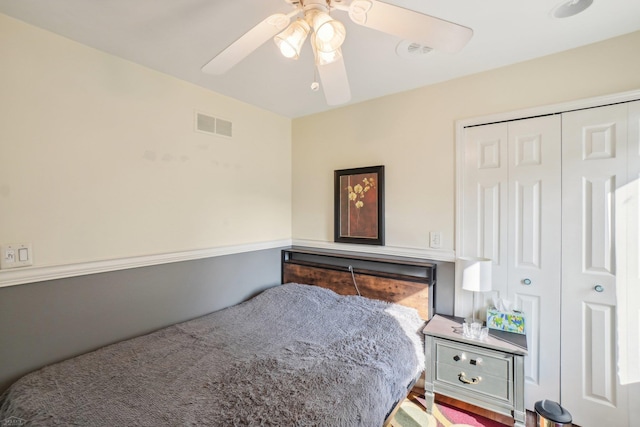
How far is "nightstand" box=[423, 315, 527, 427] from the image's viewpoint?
1732 millimetres

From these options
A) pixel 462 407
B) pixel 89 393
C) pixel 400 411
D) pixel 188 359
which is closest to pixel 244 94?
pixel 188 359

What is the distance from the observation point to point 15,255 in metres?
1.53

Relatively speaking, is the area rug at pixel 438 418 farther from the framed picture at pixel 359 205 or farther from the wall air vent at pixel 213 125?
the wall air vent at pixel 213 125

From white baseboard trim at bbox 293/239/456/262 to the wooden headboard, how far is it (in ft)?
0.16

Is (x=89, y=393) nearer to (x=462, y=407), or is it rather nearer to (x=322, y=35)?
(x=322, y=35)

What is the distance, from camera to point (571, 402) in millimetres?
1836

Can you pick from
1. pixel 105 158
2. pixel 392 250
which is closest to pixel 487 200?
pixel 392 250

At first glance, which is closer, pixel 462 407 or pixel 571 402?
pixel 571 402

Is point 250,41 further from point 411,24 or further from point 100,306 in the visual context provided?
point 100,306

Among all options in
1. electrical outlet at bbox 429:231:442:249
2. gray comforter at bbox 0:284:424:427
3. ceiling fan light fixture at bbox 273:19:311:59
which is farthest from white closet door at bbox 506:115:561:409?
ceiling fan light fixture at bbox 273:19:311:59

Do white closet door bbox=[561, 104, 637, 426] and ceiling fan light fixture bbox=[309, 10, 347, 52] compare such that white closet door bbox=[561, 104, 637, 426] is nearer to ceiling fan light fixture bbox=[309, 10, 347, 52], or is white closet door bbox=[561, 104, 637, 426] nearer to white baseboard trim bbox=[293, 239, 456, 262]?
white baseboard trim bbox=[293, 239, 456, 262]

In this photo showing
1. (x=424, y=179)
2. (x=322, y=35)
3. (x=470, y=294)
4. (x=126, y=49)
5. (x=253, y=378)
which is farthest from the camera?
(x=424, y=179)

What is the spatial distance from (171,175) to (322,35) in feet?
5.35

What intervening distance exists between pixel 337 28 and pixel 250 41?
1.28 ft
